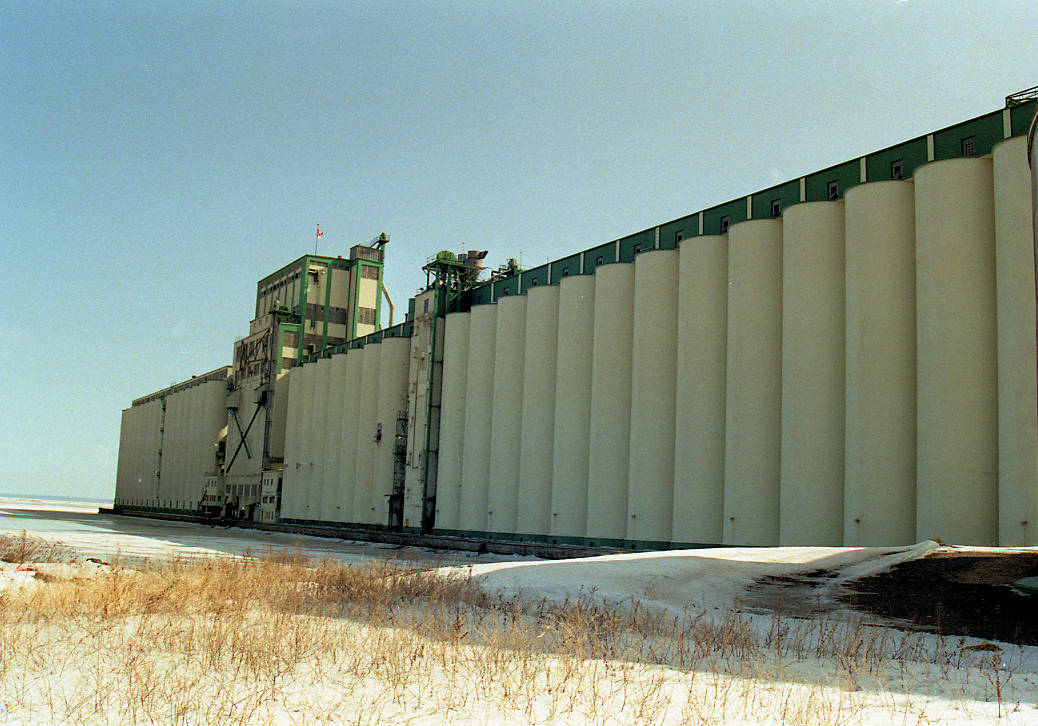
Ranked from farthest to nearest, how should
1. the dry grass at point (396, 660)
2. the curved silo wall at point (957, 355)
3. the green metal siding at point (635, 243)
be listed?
the green metal siding at point (635, 243), the curved silo wall at point (957, 355), the dry grass at point (396, 660)

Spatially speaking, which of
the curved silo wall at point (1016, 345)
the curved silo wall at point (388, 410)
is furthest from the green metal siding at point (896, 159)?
the curved silo wall at point (388, 410)

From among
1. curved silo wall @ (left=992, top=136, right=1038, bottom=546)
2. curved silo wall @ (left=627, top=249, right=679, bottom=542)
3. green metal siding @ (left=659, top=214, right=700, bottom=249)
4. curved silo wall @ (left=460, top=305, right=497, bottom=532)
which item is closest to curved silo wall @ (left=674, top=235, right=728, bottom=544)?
curved silo wall @ (left=627, top=249, right=679, bottom=542)

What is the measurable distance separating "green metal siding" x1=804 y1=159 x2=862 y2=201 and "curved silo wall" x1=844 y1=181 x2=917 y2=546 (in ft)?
12.3

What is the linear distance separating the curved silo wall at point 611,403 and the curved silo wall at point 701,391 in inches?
162

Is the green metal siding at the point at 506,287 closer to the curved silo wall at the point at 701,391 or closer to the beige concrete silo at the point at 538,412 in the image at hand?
the beige concrete silo at the point at 538,412

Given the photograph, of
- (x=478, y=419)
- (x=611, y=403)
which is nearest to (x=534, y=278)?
(x=478, y=419)

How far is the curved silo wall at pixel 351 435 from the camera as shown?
67000 millimetres

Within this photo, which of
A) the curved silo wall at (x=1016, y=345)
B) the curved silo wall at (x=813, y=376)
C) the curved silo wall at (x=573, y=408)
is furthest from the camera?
the curved silo wall at (x=573, y=408)

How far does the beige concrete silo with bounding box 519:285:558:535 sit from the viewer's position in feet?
151

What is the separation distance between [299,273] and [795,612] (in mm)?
74820

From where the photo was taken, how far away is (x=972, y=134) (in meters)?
31.5

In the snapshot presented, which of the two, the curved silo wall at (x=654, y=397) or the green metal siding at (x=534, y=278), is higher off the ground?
the green metal siding at (x=534, y=278)

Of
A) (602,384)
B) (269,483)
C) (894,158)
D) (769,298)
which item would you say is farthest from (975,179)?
(269,483)

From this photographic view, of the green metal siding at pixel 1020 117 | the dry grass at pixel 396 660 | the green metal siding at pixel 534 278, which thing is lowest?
the dry grass at pixel 396 660
